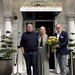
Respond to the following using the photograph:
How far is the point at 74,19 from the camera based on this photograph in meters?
9.20

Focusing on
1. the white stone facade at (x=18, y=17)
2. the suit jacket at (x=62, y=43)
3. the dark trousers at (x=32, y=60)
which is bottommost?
the dark trousers at (x=32, y=60)

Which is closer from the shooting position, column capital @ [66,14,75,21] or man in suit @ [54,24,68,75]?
man in suit @ [54,24,68,75]

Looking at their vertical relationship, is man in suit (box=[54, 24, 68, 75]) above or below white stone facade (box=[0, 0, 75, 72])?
below

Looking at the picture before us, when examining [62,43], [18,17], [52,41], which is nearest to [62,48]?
[62,43]

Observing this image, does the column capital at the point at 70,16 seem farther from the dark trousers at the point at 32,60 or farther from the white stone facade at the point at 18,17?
the dark trousers at the point at 32,60

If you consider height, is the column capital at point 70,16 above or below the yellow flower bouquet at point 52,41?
above

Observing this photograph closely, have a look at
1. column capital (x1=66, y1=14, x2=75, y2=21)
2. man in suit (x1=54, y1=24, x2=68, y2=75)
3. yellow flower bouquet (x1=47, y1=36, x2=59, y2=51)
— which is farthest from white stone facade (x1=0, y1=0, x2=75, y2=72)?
yellow flower bouquet (x1=47, y1=36, x2=59, y2=51)

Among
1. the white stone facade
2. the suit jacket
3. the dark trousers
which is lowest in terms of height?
the dark trousers

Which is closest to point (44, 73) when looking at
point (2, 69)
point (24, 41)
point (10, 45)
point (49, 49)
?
point (49, 49)

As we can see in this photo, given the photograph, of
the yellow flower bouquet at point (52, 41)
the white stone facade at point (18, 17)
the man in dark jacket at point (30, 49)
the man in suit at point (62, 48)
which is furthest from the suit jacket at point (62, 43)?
the white stone facade at point (18, 17)

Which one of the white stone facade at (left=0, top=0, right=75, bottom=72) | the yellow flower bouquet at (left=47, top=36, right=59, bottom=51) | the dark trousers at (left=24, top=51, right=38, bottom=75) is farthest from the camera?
the white stone facade at (left=0, top=0, right=75, bottom=72)

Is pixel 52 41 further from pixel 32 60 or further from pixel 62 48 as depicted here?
pixel 32 60

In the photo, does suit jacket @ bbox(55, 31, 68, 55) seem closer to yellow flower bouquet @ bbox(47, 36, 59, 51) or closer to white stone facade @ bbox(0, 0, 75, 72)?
yellow flower bouquet @ bbox(47, 36, 59, 51)

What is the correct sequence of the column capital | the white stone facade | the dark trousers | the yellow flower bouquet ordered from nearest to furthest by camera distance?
the yellow flower bouquet, the dark trousers, the white stone facade, the column capital
